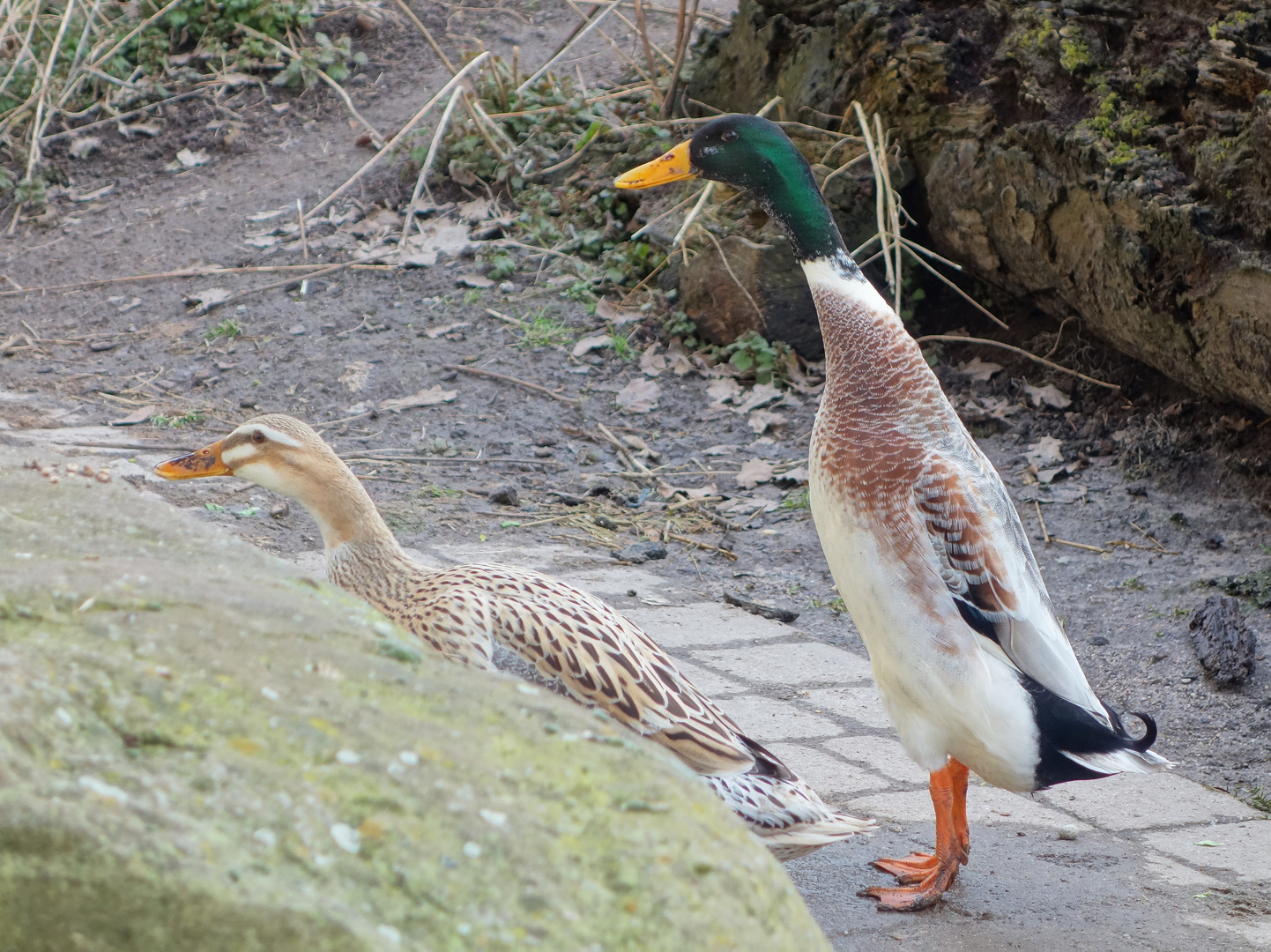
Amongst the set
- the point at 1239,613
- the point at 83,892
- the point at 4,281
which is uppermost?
the point at 83,892

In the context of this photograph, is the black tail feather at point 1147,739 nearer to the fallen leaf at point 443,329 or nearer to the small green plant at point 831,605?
the small green plant at point 831,605

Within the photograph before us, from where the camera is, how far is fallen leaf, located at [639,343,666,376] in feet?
23.2

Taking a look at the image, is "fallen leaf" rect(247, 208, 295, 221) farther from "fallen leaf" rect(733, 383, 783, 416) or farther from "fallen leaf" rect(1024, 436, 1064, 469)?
"fallen leaf" rect(1024, 436, 1064, 469)

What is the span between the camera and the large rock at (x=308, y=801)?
37.7 inches

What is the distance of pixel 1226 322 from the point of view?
16.9 ft

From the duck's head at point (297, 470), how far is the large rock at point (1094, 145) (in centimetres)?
371

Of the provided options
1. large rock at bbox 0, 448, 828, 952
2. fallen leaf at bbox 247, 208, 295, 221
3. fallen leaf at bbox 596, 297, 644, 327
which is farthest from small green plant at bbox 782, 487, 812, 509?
fallen leaf at bbox 247, 208, 295, 221

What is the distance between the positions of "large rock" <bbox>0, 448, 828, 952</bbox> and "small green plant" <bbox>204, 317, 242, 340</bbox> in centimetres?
615

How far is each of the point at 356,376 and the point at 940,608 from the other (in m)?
4.63

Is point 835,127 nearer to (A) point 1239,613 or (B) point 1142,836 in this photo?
(A) point 1239,613

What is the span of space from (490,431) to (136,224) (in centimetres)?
404

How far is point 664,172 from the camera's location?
385 cm

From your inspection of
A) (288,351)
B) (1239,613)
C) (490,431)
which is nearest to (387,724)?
(1239,613)

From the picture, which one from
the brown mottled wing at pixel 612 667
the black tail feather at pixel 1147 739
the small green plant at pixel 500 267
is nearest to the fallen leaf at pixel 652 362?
the small green plant at pixel 500 267
